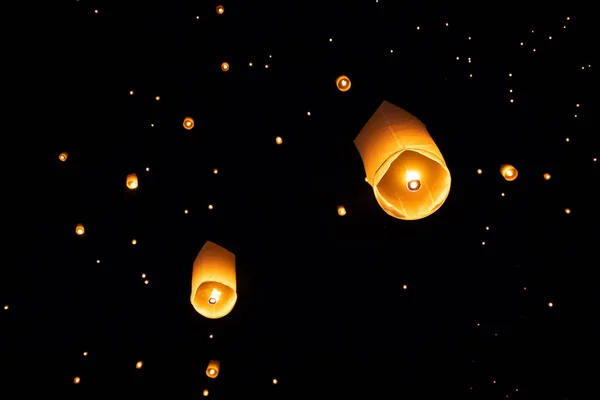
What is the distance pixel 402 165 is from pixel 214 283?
50.9 inches

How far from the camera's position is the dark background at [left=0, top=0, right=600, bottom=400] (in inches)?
101

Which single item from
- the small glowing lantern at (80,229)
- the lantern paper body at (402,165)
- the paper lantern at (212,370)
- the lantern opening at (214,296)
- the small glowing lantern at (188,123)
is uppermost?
the small glowing lantern at (188,123)

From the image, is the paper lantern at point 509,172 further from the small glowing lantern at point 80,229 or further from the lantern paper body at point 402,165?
the small glowing lantern at point 80,229

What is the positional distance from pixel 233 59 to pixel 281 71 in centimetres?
33

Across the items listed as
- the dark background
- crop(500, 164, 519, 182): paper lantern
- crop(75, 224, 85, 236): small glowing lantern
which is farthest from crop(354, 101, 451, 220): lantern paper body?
crop(75, 224, 85, 236): small glowing lantern

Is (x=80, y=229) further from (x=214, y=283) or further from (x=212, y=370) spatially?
(x=212, y=370)

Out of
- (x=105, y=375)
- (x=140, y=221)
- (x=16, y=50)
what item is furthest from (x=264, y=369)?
(x=16, y=50)

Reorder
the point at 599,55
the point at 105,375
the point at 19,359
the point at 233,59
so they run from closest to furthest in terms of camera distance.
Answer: the point at 599,55 < the point at 233,59 < the point at 19,359 < the point at 105,375

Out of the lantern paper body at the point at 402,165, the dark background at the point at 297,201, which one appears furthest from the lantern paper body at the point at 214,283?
the lantern paper body at the point at 402,165

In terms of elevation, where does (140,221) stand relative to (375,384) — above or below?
above

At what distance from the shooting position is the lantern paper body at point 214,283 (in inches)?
88.5

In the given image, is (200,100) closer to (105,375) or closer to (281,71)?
(281,71)

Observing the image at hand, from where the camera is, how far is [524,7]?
2.57 m

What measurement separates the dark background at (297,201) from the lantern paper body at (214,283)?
55 centimetres
